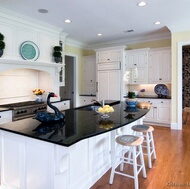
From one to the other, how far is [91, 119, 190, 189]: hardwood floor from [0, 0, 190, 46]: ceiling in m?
2.89

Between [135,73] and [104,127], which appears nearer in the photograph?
[104,127]

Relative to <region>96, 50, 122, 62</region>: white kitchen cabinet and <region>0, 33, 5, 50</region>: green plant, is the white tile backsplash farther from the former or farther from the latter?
<region>96, 50, 122, 62</region>: white kitchen cabinet

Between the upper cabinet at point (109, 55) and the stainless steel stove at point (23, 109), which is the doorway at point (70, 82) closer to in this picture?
the upper cabinet at point (109, 55)

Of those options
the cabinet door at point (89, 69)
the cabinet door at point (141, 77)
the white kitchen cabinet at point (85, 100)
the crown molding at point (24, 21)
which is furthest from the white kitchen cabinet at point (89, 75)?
the crown molding at point (24, 21)

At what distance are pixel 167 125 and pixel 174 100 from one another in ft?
2.90

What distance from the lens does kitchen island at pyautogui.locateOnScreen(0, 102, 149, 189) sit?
5.08 feet

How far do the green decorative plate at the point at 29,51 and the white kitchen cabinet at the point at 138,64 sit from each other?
9.90 feet

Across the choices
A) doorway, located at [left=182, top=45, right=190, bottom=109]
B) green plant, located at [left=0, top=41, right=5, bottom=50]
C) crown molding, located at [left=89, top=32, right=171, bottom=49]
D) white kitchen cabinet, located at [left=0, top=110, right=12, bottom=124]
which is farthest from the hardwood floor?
doorway, located at [left=182, top=45, right=190, bottom=109]

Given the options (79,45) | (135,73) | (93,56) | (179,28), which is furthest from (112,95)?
(179,28)

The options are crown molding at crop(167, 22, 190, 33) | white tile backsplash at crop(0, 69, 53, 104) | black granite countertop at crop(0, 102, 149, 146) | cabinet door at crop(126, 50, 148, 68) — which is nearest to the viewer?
black granite countertop at crop(0, 102, 149, 146)

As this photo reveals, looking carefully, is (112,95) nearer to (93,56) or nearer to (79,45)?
(93,56)

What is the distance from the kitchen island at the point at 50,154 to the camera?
1.55m

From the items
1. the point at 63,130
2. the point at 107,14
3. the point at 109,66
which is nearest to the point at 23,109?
the point at 63,130

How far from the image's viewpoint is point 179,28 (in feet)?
15.0
